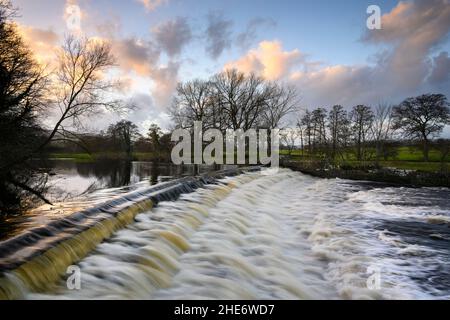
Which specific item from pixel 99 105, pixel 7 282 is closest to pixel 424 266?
pixel 7 282

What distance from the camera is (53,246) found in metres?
4.30

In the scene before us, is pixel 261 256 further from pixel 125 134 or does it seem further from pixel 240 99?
pixel 125 134

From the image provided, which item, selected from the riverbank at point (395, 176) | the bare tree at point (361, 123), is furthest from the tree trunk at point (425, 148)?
the riverbank at point (395, 176)

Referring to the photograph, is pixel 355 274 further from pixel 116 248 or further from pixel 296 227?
pixel 116 248

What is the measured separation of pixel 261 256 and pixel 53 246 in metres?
3.28

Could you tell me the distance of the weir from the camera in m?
3.55

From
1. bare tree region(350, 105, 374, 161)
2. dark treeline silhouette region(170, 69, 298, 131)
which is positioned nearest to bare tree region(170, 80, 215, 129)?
dark treeline silhouette region(170, 69, 298, 131)

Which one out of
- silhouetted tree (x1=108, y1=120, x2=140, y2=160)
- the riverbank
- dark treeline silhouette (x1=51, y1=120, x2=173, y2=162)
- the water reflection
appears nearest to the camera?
the water reflection

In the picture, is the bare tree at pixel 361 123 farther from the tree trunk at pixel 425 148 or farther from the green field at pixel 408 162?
the tree trunk at pixel 425 148

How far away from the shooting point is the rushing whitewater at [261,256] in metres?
4.30

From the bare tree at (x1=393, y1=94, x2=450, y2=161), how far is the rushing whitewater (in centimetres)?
3948
